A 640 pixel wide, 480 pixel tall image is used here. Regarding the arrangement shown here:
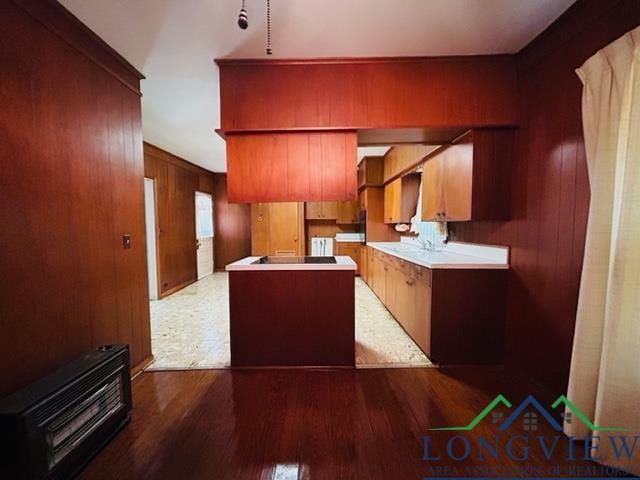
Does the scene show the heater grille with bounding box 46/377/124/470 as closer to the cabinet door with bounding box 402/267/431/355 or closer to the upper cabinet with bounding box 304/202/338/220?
the cabinet door with bounding box 402/267/431/355

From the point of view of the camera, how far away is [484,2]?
5.01 feet

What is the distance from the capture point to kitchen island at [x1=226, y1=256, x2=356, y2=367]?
217 cm

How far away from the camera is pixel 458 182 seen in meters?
2.33

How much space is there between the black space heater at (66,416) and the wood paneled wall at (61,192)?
0.24 metres

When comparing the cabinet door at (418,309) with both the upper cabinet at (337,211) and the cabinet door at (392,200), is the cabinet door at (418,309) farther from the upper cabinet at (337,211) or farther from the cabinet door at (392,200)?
the upper cabinet at (337,211)

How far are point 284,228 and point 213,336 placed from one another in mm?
2753

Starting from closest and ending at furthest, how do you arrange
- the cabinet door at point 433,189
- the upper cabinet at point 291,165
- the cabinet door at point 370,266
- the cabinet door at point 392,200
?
1. the upper cabinet at point 291,165
2. the cabinet door at point 433,189
3. the cabinet door at point 392,200
4. the cabinet door at point 370,266

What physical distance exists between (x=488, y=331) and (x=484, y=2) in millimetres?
2374

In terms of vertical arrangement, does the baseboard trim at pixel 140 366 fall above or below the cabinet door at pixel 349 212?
below

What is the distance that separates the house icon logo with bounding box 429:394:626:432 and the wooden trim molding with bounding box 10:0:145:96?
3287 mm

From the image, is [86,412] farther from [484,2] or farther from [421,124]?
[484,2]
